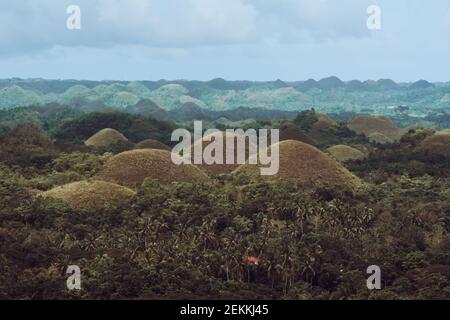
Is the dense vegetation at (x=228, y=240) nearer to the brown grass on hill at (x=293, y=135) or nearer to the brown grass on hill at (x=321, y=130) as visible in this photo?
the brown grass on hill at (x=293, y=135)

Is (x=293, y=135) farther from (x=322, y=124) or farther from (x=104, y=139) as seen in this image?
(x=322, y=124)

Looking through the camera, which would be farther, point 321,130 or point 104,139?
point 321,130

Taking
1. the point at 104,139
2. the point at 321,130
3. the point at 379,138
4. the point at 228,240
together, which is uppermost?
the point at 104,139

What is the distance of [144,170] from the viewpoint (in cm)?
4506

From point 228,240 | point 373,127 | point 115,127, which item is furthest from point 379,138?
point 228,240

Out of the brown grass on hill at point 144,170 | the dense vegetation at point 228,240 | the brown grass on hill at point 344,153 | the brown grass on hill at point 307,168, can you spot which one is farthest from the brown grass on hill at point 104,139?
the brown grass on hill at point 307,168

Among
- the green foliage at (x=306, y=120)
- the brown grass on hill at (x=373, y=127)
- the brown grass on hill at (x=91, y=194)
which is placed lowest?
the brown grass on hill at (x=373, y=127)

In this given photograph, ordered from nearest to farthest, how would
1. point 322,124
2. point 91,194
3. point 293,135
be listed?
point 91,194 < point 293,135 < point 322,124

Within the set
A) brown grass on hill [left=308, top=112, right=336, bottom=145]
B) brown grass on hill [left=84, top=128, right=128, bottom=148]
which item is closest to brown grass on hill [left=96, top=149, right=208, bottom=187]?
brown grass on hill [left=84, top=128, right=128, bottom=148]

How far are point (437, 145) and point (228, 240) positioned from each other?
1520 inches

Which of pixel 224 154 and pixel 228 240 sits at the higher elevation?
pixel 224 154

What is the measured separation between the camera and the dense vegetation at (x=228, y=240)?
984 inches

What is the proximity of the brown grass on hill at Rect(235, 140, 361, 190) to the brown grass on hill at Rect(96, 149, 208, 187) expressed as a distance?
3.95 metres

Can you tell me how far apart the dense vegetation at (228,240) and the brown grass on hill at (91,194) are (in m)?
0.89
